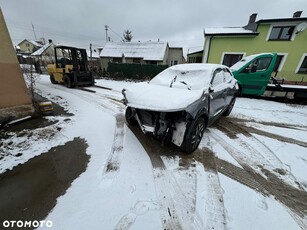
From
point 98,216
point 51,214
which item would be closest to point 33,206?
point 51,214

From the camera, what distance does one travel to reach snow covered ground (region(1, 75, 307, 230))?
1.71 meters

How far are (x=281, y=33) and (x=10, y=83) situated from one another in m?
16.6

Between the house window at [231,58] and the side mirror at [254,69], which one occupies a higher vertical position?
the house window at [231,58]

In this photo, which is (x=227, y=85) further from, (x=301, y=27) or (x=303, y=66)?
(x=303, y=66)

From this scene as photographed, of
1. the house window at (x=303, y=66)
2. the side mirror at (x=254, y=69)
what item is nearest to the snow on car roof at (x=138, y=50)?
the house window at (x=303, y=66)

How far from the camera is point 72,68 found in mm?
9242

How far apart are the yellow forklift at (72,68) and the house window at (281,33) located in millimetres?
14216

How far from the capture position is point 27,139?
3203 mm

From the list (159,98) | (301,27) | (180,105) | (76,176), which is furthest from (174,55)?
(76,176)

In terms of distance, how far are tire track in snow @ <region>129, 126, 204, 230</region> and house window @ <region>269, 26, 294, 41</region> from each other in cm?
1449

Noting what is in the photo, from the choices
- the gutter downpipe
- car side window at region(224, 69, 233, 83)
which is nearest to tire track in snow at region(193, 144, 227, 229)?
car side window at region(224, 69, 233, 83)

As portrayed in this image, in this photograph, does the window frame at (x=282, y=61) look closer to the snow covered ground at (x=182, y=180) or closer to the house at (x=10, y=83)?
the snow covered ground at (x=182, y=180)

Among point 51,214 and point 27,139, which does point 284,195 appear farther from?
point 27,139

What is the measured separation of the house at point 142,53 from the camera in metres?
21.1
